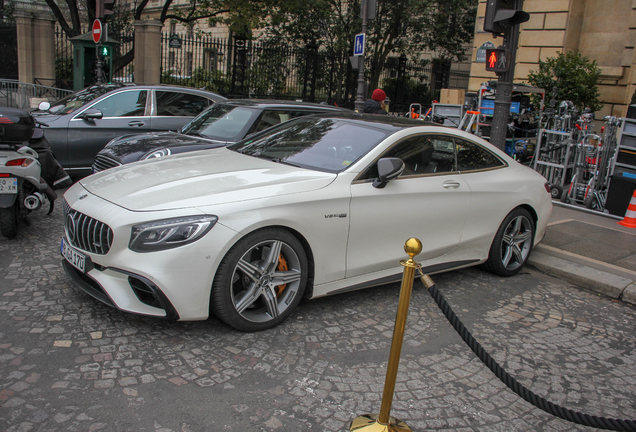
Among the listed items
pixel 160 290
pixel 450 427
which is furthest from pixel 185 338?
pixel 450 427

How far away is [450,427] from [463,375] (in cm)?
64

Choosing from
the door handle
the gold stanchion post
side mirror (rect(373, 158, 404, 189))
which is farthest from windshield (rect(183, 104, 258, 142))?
the gold stanchion post

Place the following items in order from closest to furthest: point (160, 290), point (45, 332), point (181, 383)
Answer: point (181, 383) < point (160, 290) < point (45, 332)

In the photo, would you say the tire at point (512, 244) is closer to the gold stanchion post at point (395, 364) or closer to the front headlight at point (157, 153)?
the gold stanchion post at point (395, 364)

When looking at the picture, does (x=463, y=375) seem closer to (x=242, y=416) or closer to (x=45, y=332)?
(x=242, y=416)

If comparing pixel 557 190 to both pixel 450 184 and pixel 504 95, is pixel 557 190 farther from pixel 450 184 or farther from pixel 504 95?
pixel 450 184

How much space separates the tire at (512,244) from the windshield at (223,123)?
3591mm

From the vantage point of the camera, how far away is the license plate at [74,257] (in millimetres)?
3719

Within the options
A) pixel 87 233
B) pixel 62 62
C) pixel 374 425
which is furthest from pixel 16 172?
pixel 62 62

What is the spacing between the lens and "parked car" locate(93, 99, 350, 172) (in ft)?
22.5

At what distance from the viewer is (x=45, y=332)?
3.64m

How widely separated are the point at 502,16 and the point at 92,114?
6121 mm

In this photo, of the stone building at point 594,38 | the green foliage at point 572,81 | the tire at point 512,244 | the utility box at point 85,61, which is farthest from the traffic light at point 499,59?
the utility box at point 85,61

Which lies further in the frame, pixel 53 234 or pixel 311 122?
pixel 53 234
